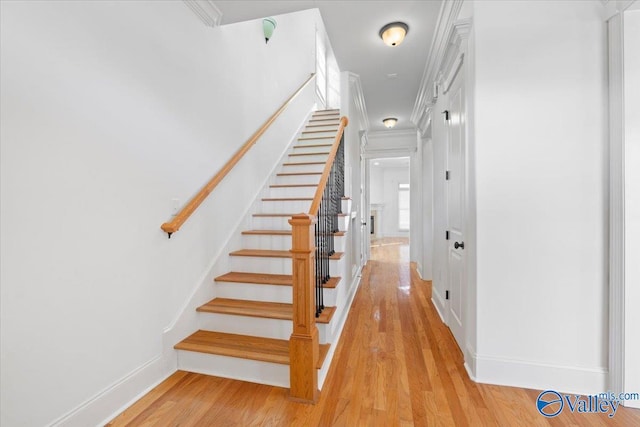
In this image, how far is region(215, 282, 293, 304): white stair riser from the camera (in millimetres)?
2201

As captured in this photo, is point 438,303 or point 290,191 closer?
point 438,303

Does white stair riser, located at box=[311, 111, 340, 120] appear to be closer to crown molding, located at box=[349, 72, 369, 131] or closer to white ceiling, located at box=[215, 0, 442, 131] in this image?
crown molding, located at box=[349, 72, 369, 131]

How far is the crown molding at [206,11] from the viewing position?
2.04 meters

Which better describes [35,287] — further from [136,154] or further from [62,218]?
[136,154]

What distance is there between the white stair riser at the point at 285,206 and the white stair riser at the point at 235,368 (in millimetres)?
1643

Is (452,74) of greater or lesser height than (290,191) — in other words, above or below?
above

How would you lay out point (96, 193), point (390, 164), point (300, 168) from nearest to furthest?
point (96, 193) < point (300, 168) < point (390, 164)

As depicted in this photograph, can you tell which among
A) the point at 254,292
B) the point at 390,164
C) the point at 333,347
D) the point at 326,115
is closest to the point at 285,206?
the point at 254,292

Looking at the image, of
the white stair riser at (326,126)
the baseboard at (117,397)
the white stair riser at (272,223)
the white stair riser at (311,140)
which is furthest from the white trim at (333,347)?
the white stair riser at (326,126)

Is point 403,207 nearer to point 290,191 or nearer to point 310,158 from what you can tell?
point 310,158

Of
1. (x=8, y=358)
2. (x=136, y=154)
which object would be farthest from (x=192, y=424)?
(x=136, y=154)

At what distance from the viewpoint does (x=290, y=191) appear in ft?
11.4

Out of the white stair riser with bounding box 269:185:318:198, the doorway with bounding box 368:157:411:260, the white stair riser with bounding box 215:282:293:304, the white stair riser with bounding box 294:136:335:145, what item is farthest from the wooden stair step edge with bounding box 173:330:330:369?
the doorway with bounding box 368:157:411:260

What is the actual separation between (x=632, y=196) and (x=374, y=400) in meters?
1.82
